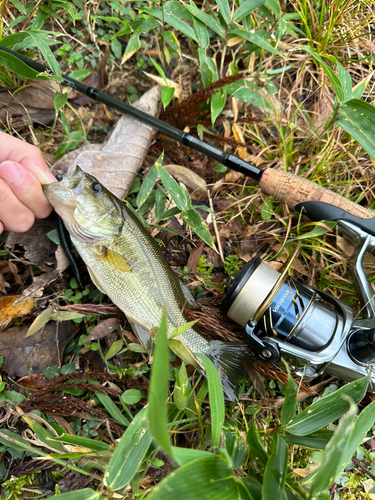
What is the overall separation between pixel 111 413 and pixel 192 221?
1372 millimetres

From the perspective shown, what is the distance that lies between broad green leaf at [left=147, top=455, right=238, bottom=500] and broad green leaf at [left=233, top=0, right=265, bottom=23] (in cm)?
294

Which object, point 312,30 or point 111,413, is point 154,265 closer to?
point 111,413

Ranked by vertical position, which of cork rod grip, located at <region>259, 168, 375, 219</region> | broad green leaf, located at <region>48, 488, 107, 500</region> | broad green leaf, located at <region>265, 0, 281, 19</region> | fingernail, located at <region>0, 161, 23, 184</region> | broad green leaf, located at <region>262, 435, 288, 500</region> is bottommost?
broad green leaf, located at <region>48, 488, 107, 500</region>

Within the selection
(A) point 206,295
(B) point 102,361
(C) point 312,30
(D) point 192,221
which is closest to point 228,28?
(C) point 312,30

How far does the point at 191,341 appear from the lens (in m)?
2.38

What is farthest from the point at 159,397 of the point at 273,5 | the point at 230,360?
the point at 273,5

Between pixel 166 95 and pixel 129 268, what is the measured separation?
1468mm

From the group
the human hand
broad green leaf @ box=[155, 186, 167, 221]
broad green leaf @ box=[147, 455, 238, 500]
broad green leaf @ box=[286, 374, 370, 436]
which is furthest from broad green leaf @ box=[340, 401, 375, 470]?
the human hand

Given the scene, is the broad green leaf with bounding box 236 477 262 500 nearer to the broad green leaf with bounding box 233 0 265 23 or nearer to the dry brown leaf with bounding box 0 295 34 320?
the dry brown leaf with bounding box 0 295 34 320

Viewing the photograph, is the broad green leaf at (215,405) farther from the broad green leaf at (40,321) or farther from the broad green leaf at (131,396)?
the broad green leaf at (40,321)

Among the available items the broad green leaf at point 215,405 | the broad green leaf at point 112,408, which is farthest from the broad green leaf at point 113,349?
the broad green leaf at point 215,405

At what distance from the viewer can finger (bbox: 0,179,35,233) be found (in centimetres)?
225

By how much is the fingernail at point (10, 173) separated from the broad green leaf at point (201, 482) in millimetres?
1808

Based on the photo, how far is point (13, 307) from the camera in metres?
2.54
